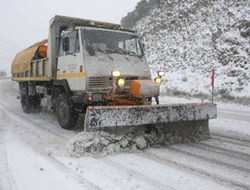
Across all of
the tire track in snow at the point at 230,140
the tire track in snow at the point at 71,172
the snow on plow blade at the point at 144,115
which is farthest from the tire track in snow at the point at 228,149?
the tire track in snow at the point at 71,172

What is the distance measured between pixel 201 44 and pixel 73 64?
1696cm

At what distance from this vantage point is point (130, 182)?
4.18 meters

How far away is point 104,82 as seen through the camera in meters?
6.95

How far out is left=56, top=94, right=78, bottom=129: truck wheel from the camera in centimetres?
751

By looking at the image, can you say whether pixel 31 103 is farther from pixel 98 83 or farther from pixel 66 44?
pixel 98 83

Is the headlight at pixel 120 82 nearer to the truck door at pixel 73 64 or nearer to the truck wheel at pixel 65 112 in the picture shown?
the truck door at pixel 73 64

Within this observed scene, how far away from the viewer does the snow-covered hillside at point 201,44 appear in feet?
56.6

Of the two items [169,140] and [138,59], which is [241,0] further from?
[169,140]

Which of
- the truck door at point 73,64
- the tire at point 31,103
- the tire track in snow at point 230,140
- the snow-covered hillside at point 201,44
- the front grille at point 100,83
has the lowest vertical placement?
the tire track in snow at point 230,140

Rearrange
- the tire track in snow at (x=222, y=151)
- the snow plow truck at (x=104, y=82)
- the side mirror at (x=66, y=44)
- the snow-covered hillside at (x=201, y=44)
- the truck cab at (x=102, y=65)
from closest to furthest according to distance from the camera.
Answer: the tire track in snow at (x=222, y=151)
the snow plow truck at (x=104, y=82)
the truck cab at (x=102, y=65)
the side mirror at (x=66, y=44)
the snow-covered hillside at (x=201, y=44)

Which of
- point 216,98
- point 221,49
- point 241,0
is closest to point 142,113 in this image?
point 216,98

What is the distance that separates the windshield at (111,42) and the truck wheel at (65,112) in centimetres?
137

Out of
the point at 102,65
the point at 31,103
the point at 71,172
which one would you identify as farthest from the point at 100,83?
the point at 31,103

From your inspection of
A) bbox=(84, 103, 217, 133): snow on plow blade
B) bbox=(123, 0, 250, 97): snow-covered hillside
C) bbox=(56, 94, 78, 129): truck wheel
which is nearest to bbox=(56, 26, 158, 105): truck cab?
bbox=(56, 94, 78, 129): truck wheel
